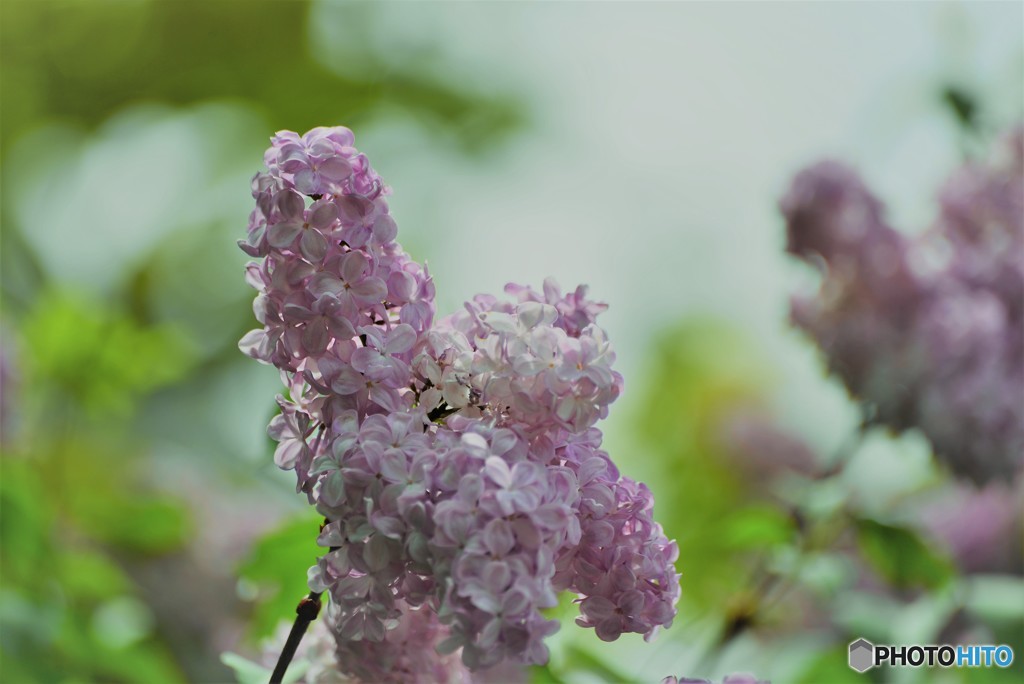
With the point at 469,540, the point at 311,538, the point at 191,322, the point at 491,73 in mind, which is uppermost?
the point at 491,73

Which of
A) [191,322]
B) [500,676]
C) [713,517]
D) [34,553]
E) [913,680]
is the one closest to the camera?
[500,676]

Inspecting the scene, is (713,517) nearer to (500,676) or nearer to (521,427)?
(500,676)

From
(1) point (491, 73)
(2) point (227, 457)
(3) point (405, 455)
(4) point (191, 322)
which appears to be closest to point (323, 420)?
(3) point (405, 455)

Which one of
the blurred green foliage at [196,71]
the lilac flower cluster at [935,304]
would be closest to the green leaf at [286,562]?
the lilac flower cluster at [935,304]

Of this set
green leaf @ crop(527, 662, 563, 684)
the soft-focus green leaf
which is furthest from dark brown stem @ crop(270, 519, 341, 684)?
the soft-focus green leaf

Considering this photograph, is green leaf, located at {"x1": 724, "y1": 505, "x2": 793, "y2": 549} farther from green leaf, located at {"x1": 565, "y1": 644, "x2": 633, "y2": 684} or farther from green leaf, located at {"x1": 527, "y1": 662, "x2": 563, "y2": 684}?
green leaf, located at {"x1": 527, "y1": 662, "x2": 563, "y2": 684}

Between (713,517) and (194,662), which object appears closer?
(194,662)

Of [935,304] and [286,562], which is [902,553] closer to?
[935,304]

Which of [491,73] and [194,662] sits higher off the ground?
[491,73]
